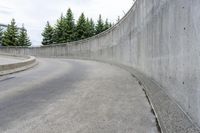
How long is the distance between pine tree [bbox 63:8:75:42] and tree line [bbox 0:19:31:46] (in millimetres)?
17590

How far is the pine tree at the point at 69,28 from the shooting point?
63.7 m

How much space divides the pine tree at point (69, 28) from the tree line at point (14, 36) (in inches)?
693

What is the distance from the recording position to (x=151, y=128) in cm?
512

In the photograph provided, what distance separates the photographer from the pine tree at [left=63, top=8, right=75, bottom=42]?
2509 inches

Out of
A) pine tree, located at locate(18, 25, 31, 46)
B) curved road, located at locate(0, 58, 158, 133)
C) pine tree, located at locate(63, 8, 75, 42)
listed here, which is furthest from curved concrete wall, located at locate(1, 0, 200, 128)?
pine tree, located at locate(18, 25, 31, 46)

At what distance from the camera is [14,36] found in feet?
244

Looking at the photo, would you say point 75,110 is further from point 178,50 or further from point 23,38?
point 23,38

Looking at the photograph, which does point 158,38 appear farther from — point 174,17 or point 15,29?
point 15,29

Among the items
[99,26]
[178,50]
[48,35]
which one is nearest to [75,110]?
[178,50]

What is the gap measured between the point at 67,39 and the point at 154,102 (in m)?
58.4

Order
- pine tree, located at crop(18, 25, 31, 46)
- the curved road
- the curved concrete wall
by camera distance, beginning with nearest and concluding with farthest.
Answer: the curved concrete wall
the curved road
pine tree, located at crop(18, 25, 31, 46)

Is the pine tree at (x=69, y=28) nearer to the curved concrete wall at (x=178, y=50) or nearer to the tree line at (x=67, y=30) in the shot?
the tree line at (x=67, y=30)

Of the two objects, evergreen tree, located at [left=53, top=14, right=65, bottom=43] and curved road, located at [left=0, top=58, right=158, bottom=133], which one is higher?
evergreen tree, located at [left=53, top=14, right=65, bottom=43]

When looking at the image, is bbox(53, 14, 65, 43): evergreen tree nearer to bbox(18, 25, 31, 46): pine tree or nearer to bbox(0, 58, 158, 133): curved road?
bbox(18, 25, 31, 46): pine tree
